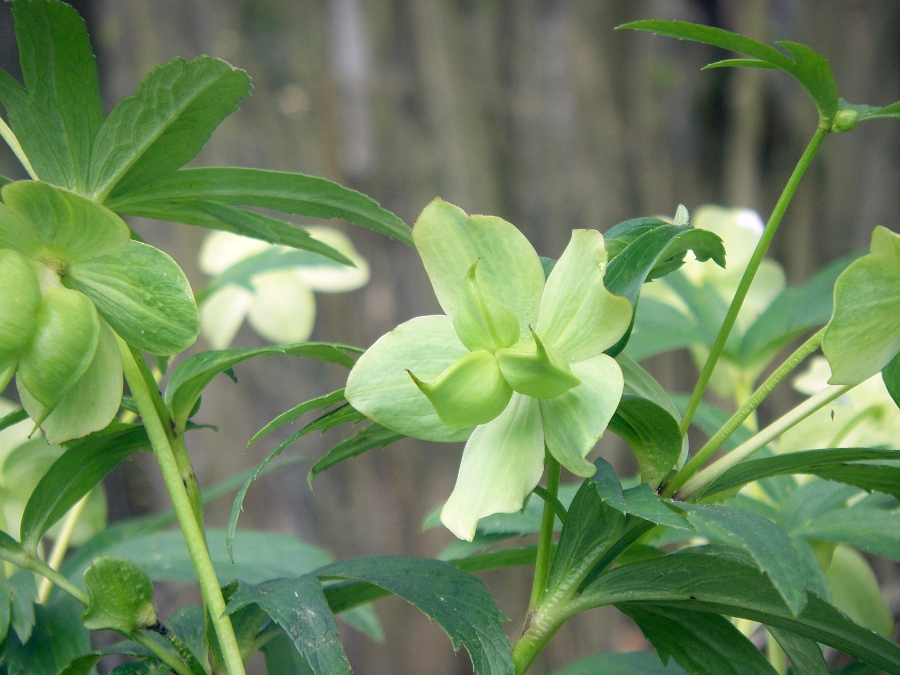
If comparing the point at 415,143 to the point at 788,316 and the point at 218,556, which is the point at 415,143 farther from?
the point at 218,556

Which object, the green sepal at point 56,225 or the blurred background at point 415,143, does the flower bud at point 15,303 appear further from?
the blurred background at point 415,143

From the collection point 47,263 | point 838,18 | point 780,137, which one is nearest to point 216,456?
point 47,263

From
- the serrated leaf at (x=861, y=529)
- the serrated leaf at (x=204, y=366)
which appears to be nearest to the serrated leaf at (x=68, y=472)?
the serrated leaf at (x=204, y=366)

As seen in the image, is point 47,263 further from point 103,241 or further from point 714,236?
point 714,236

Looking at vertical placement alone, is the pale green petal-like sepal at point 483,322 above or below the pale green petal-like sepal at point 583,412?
above

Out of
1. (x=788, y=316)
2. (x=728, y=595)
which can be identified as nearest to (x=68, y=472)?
(x=728, y=595)

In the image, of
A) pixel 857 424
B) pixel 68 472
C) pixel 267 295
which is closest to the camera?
pixel 68 472
